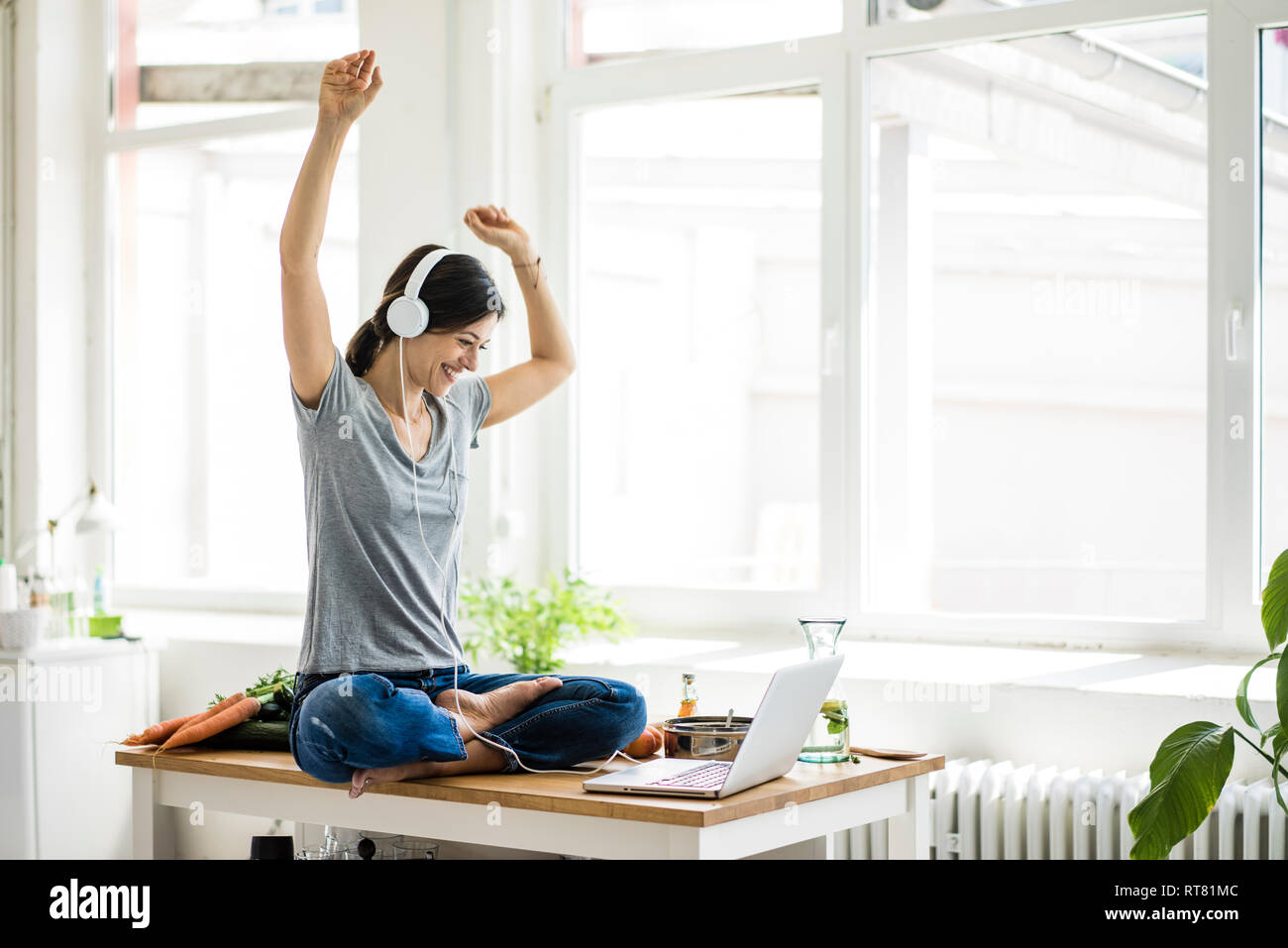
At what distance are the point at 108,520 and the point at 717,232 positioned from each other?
2.07 m

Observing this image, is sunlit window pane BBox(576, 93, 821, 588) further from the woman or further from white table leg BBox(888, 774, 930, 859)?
the woman

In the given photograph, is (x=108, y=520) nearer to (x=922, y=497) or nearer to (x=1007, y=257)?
(x=922, y=497)

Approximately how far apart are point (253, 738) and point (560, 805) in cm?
63

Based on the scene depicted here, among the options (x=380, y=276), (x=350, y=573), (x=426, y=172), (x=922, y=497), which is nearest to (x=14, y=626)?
(x=380, y=276)

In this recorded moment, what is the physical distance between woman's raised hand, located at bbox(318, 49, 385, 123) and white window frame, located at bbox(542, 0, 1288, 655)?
4.78 feet

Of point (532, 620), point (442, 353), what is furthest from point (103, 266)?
point (442, 353)

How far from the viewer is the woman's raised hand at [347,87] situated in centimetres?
191

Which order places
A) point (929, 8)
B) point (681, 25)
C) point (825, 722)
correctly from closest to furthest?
point (825, 722) < point (929, 8) < point (681, 25)

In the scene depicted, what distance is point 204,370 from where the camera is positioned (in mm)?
4309

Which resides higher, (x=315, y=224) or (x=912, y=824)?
(x=315, y=224)

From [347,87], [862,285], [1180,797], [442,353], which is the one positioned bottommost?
[1180,797]

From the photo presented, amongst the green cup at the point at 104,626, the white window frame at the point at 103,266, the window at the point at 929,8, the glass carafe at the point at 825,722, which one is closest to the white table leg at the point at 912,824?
the glass carafe at the point at 825,722

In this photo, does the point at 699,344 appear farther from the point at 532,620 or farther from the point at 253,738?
the point at 253,738
